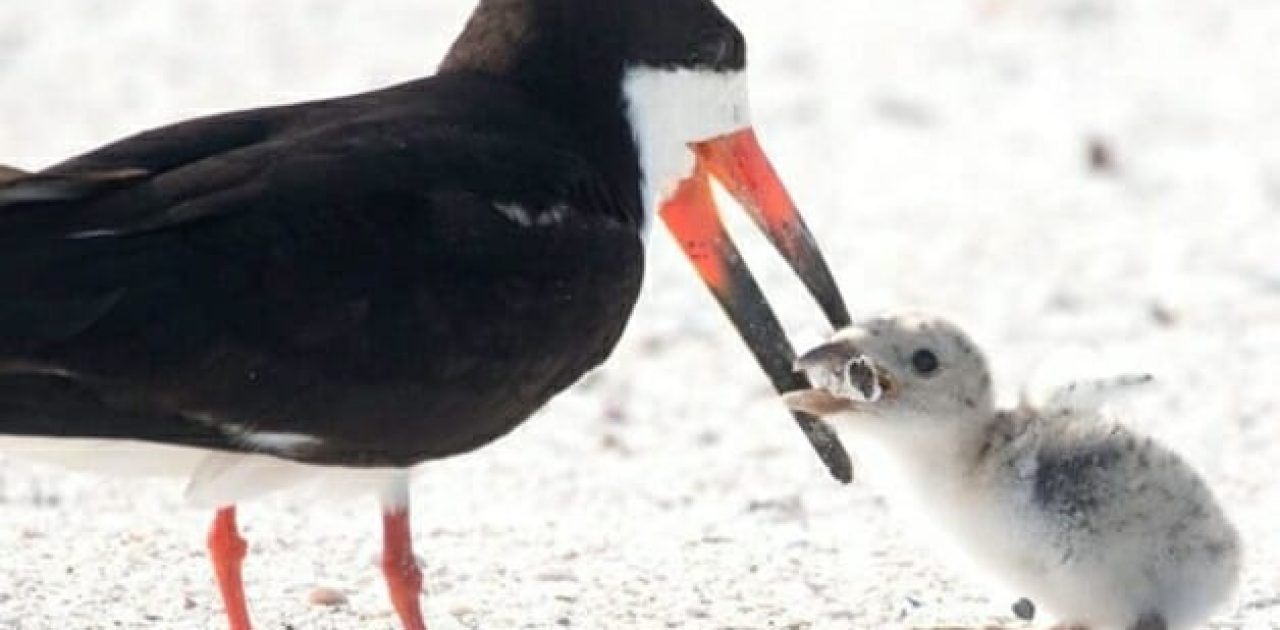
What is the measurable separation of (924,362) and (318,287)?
146 centimetres

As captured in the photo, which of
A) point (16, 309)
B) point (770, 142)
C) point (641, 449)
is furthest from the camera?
point (770, 142)

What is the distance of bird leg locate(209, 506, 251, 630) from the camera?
7301mm

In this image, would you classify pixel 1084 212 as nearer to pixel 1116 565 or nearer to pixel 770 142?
pixel 770 142

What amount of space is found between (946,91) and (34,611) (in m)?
8.00

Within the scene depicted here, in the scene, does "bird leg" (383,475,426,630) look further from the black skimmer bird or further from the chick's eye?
the chick's eye

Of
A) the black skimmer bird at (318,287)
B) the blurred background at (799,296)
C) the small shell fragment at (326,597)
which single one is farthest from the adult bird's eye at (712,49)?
the small shell fragment at (326,597)

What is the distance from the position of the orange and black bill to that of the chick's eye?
47 centimetres

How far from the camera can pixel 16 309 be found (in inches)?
263

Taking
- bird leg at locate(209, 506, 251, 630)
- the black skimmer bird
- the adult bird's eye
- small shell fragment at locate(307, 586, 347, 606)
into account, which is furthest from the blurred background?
the adult bird's eye

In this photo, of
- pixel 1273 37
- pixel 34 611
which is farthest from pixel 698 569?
pixel 1273 37

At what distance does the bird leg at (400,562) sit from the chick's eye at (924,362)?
115 centimetres

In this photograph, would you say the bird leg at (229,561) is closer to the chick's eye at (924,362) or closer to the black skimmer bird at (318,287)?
the black skimmer bird at (318,287)

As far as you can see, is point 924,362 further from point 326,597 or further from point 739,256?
point 326,597

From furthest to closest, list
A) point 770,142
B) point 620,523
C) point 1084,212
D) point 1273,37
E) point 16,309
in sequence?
point 1273,37
point 770,142
point 1084,212
point 620,523
point 16,309
